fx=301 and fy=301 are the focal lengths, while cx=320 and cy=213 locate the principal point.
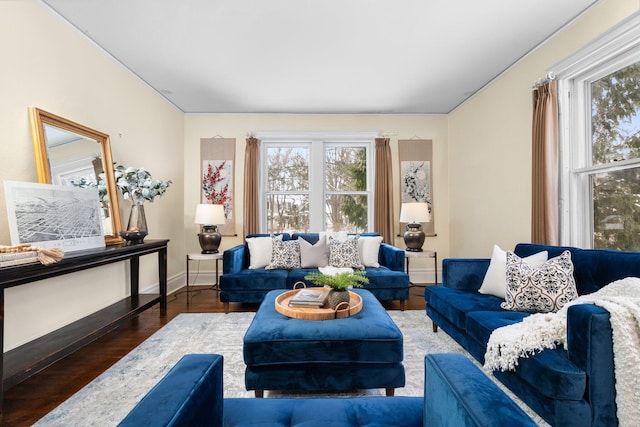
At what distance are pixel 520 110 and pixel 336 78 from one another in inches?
81.1

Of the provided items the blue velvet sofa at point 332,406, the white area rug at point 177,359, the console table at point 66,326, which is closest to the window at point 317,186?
the white area rug at point 177,359

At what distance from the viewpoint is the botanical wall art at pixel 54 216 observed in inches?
77.2

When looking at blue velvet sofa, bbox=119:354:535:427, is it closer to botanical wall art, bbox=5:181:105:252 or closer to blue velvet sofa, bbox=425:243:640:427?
blue velvet sofa, bbox=425:243:640:427

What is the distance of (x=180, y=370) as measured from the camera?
90 centimetres

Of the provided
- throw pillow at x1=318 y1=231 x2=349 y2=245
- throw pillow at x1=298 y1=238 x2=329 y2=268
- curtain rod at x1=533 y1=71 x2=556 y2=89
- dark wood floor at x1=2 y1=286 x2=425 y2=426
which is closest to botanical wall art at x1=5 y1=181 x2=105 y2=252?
dark wood floor at x1=2 y1=286 x2=425 y2=426

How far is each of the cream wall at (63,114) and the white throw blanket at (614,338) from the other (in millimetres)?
3117

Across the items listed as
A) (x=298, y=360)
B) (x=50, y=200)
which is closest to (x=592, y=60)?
(x=298, y=360)

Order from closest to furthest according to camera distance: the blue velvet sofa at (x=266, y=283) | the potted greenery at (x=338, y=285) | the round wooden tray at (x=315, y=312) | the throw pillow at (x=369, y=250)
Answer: the round wooden tray at (x=315, y=312), the potted greenery at (x=338, y=285), the blue velvet sofa at (x=266, y=283), the throw pillow at (x=369, y=250)

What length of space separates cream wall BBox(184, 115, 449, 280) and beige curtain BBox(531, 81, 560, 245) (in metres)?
1.95

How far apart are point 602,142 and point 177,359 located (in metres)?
3.85

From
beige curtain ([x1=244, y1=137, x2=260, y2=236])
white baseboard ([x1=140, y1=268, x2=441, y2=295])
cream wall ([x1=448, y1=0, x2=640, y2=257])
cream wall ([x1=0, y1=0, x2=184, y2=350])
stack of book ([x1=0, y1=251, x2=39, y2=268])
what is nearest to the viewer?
stack of book ([x1=0, y1=251, x2=39, y2=268])

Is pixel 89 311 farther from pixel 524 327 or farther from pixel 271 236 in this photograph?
pixel 524 327

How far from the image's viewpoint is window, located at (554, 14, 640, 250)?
2254 mm

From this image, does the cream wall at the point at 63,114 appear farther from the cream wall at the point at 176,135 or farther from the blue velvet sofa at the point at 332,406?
the blue velvet sofa at the point at 332,406
